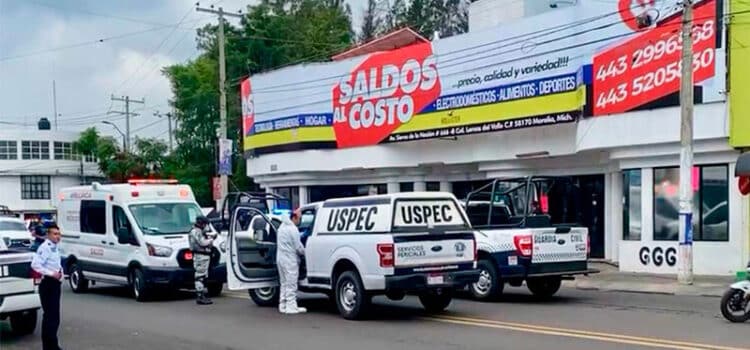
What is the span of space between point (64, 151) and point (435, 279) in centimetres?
7823

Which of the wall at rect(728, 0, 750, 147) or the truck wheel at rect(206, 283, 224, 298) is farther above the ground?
the wall at rect(728, 0, 750, 147)

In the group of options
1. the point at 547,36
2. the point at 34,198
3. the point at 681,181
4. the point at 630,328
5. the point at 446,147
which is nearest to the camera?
the point at 630,328

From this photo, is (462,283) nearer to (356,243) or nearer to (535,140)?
(356,243)

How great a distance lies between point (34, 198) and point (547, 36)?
66027 millimetres

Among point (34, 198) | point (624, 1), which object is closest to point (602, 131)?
point (624, 1)

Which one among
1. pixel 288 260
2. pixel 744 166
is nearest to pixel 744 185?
pixel 744 166

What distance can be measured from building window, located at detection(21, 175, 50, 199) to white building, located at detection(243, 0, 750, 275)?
4958 centimetres

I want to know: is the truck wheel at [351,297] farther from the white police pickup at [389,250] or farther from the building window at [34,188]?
the building window at [34,188]

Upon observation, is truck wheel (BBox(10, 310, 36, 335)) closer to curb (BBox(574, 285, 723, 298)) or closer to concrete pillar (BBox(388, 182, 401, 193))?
curb (BBox(574, 285, 723, 298))

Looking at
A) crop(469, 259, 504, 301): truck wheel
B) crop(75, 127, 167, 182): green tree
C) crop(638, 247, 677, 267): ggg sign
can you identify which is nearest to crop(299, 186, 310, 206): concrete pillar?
crop(638, 247, 677, 267): ggg sign

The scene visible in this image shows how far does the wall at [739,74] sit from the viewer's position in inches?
769

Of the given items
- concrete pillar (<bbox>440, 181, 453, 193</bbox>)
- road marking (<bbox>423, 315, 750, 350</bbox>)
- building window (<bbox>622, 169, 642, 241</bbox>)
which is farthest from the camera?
concrete pillar (<bbox>440, 181, 453, 193</bbox>)

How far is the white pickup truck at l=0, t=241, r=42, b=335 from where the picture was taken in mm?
12125

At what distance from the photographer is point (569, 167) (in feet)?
85.8
